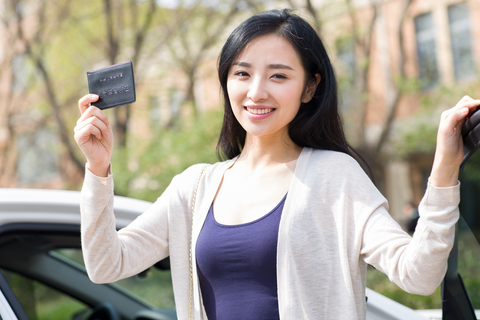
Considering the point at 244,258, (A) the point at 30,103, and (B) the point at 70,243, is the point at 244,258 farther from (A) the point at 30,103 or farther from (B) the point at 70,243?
(A) the point at 30,103

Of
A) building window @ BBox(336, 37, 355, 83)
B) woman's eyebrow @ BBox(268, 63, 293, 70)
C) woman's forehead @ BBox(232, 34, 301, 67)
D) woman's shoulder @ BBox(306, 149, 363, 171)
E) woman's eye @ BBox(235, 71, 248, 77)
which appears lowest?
woman's shoulder @ BBox(306, 149, 363, 171)

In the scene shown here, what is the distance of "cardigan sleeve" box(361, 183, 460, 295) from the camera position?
1.17m

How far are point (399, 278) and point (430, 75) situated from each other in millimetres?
10339

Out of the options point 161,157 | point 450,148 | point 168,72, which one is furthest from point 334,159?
point 168,72

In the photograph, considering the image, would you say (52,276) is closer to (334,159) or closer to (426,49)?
(334,159)

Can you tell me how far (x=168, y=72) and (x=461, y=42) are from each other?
6139 millimetres

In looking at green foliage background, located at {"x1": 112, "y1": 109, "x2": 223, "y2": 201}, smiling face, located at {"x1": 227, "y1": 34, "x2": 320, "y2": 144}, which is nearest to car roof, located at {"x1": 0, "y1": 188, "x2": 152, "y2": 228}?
smiling face, located at {"x1": 227, "y1": 34, "x2": 320, "y2": 144}

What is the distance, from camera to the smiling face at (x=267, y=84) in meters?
1.51

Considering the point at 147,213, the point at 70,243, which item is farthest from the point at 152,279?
the point at 147,213

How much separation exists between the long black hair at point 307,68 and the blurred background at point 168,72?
247 inches

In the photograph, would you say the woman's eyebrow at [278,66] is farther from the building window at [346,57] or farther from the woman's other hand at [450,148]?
the building window at [346,57]

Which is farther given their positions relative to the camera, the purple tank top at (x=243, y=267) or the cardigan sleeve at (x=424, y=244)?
the purple tank top at (x=243, y=267)

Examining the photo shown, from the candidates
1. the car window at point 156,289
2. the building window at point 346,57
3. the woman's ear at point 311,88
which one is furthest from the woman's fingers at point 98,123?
the building window at point 346,57

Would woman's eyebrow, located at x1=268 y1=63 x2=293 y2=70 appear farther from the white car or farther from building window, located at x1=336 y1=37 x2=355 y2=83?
building window, located at x1=336 y1=37 x2=355 y2=83
